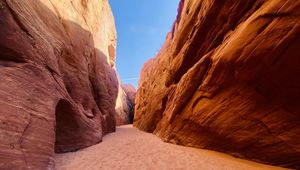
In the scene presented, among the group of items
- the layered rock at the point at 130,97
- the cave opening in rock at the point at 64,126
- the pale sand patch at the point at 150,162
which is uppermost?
the layered rock at the point at 130,97

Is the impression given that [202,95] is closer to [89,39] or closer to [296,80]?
[296,80]

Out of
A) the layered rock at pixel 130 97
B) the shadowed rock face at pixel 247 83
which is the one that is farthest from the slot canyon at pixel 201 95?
the layered rock at pixel 130 97

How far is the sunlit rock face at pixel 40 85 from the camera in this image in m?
3.05

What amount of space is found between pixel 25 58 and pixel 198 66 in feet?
19.8

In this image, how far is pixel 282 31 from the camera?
3.51 m

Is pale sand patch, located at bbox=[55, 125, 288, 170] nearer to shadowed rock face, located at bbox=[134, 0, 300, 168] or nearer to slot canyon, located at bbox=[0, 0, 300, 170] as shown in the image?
slot canyon, located at bbox=[0, 0, 300, 170]

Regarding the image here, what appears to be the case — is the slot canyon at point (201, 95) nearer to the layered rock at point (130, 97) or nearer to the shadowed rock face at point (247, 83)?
the shadowed rock face at point (247, 83)

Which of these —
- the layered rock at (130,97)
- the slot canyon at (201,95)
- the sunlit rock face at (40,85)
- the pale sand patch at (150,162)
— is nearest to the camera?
the sunlit rock face at (40,85)

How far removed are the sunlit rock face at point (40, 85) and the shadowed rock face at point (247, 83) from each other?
16.6 feet

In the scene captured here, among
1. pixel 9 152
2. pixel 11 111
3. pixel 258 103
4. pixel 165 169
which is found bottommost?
pixel 165 169

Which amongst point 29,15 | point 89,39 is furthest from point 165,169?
point 89,39

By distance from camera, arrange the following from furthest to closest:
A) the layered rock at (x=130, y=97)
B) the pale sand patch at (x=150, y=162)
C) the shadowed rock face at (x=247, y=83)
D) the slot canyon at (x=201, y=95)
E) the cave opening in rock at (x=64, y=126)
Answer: the layered rock at (x=130, y=97) < the cave opening in rock at (x=64, y=126) < the pale sand patch at (x=150, y=162) < the shadowed rock face at (x=247, y=83) < the slot canyon at (x=201, y=95)

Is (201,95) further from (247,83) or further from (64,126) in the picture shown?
(64,126)

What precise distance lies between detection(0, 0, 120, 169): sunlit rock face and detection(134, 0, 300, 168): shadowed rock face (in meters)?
5.06
